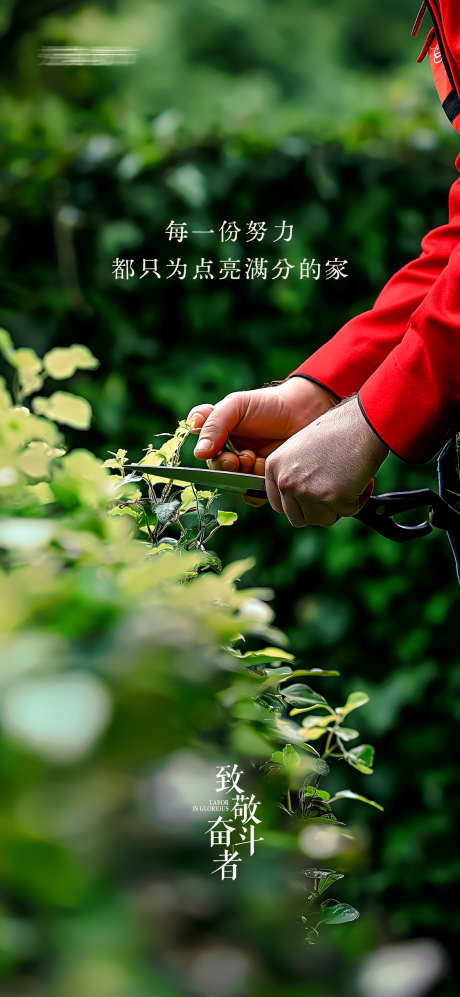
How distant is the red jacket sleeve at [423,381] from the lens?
114 cm

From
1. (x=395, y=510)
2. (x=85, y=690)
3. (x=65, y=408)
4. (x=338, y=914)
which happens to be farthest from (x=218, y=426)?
(x=85, y=690)

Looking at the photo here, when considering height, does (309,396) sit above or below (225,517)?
above

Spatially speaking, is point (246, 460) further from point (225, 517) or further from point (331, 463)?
point (225, 517)

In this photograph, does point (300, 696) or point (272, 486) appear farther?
point (272, 486)

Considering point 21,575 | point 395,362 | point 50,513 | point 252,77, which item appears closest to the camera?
point 21,575

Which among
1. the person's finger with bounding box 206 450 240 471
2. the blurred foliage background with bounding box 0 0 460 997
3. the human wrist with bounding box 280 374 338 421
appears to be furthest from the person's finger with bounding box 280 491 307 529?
the blurred foliage background with bounding box 0 0 460 997

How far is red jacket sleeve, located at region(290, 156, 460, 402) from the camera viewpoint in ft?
4.72

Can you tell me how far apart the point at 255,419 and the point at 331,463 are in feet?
0.86

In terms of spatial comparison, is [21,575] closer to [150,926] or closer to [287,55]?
[150,926]

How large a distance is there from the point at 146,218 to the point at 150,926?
2.29m

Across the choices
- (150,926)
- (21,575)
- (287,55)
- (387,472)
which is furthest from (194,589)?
(287,55)

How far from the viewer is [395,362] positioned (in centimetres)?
119

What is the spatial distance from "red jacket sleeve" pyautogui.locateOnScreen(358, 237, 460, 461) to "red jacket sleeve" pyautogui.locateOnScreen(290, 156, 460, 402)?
9.4 inches

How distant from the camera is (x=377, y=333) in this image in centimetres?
145
